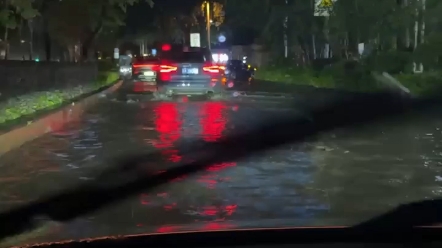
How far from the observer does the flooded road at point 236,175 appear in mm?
8438

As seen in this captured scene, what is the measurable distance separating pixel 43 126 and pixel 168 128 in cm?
257

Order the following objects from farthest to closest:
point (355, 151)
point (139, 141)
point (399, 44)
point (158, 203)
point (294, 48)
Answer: point (294, 48), point (399, 44), point (139, 141), point (355, 151), point (158, 203)

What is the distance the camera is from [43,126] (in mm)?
17656

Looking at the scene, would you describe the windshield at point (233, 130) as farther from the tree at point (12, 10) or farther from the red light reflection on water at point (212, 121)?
the tree at point (12, 10)

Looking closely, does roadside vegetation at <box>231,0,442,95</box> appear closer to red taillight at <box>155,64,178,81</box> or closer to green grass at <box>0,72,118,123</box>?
red taillight at <box>155,64,178,81</box>

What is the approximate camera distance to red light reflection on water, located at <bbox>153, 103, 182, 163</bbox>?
45.7ft

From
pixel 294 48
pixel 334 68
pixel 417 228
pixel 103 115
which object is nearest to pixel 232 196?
pixel 417 228

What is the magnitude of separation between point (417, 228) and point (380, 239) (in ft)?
0.94

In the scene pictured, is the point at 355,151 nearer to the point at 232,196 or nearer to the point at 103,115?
the point at 232,196

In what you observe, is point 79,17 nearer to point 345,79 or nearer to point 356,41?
point 356,41

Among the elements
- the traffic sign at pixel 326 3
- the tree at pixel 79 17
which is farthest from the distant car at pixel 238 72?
the traffic sign at pixel 326 3

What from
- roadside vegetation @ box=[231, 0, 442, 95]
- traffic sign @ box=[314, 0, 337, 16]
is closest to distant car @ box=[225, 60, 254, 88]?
roadside vegetation @ box=[231, 0, 442, 95]

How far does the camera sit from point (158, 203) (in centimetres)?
934

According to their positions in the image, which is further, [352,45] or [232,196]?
[352,45]
